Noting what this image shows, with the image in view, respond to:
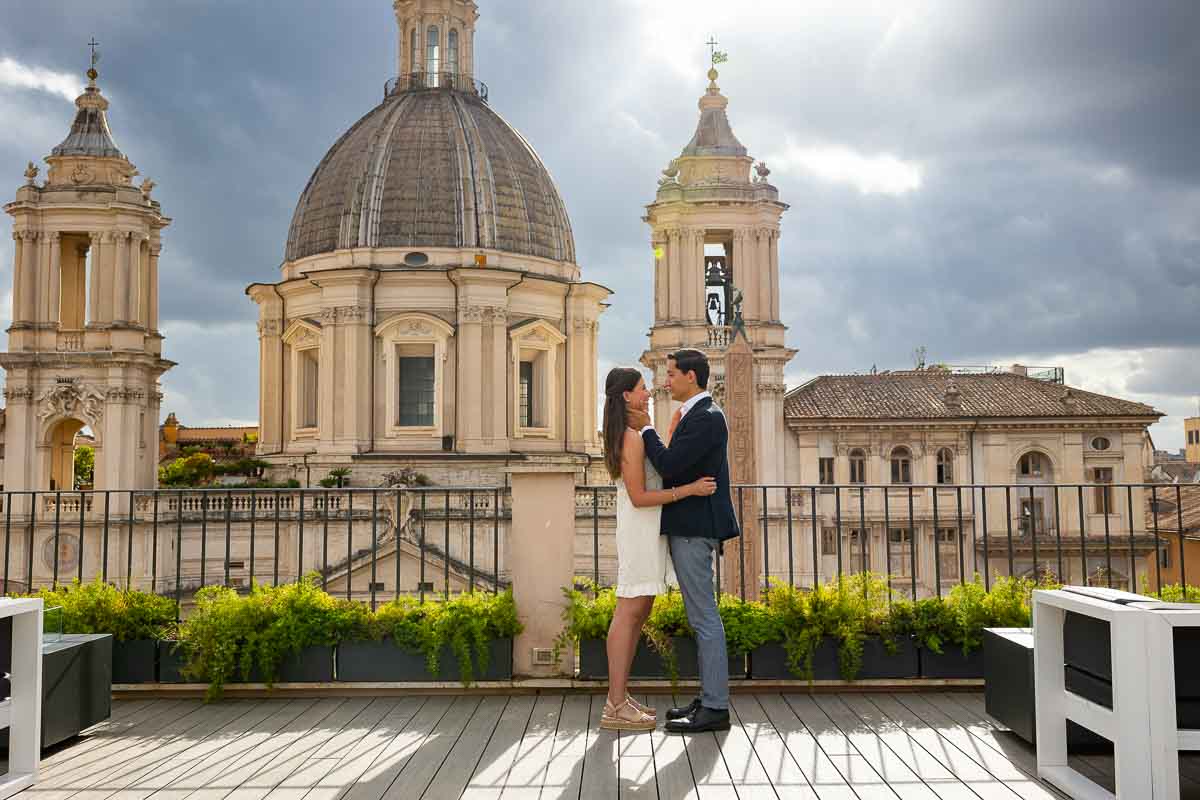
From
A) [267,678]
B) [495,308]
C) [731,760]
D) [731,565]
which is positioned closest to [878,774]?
[731,760]

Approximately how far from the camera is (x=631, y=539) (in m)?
6.49

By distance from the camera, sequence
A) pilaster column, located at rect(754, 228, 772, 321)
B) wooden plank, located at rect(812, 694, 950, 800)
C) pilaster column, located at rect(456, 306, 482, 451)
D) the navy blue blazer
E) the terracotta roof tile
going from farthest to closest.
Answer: the terracotta roof tile
pilaster column, located at rect(456, 306, 482, 451)
pilaster column, located at rect(754, 228, 772, 321)
the navy blue blazer
wooden plank, located at rect(812, 694, 950, 800)

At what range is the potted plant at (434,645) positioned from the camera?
7.43 metres

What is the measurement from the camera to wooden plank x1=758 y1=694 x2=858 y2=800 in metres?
5.36

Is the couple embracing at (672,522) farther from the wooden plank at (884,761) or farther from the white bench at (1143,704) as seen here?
the white bench at (1143,704)

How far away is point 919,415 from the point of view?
140 feet

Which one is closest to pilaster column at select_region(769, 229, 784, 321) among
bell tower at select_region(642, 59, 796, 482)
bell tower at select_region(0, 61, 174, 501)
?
bell tower at select_region(642, 59, 796, 482)

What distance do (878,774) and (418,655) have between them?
128 inches

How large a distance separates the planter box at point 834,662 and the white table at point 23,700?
427 centimetres

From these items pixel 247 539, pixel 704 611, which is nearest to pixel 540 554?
pixel 704 611

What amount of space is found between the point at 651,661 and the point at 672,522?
1.43m

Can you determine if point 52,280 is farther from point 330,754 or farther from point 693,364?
point 693,364

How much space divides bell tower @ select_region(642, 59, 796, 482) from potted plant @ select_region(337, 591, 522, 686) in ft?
95.6

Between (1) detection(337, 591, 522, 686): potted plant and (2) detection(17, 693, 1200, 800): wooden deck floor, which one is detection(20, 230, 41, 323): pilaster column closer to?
(2) detection(17, 693, 1200, 800): wooden deck floor
